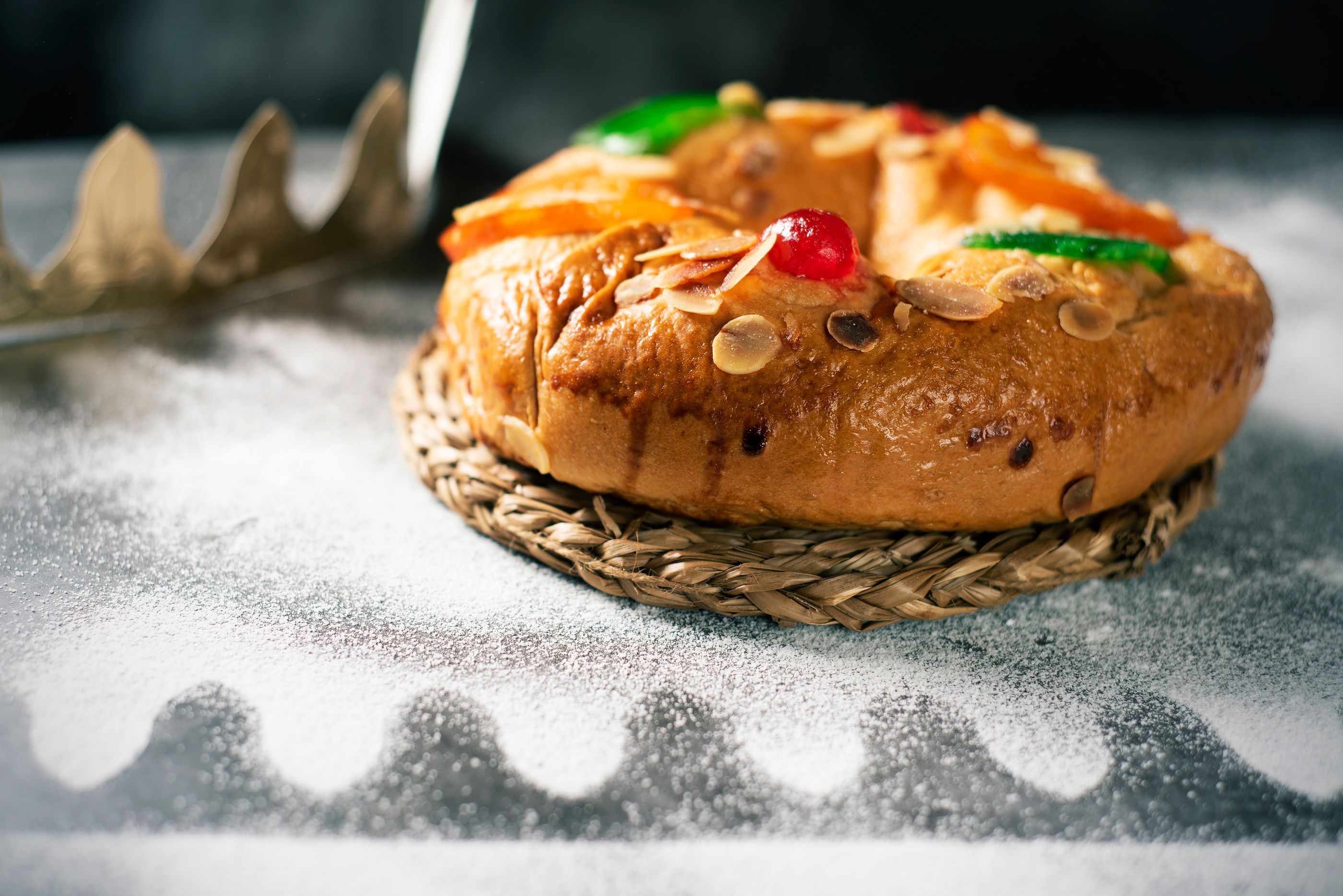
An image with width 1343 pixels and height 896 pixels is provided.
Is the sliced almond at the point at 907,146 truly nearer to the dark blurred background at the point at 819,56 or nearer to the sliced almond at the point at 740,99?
the sliced almond at the point at 740,99

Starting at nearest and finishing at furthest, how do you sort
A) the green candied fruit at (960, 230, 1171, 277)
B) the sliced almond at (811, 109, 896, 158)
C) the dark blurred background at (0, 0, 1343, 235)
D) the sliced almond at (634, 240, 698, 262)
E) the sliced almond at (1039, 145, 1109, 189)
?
the sliced almond at (634, 240, 698, 262) → the green candied fruit at (960, 230, 1171, 277) → the sliced almond at (1039, 145, 1109, 189) → the sliced almond at (811, 109, 896, 158) → the dark blurred background at (0, 0, 1343, 235)

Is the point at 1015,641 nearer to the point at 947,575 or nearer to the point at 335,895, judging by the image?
the point at 947,575

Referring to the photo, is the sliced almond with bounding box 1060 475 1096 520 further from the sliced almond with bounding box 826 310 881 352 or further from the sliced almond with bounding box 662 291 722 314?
the sliced almond with bounding box 662 291 722 314

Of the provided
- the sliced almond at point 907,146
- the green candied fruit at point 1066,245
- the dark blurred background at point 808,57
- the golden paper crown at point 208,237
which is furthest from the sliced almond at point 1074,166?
the dark blurred background at point 808,57

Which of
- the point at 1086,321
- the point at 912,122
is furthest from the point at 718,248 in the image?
the point at 912,122

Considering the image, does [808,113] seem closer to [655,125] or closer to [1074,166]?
[655,125]

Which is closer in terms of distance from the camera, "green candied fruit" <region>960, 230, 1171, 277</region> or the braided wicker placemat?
the braided wicker placemat

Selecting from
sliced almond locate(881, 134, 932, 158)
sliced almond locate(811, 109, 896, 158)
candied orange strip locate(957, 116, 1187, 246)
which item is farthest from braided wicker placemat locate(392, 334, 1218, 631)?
sliced almond locate(811, 109, 896, 158)
